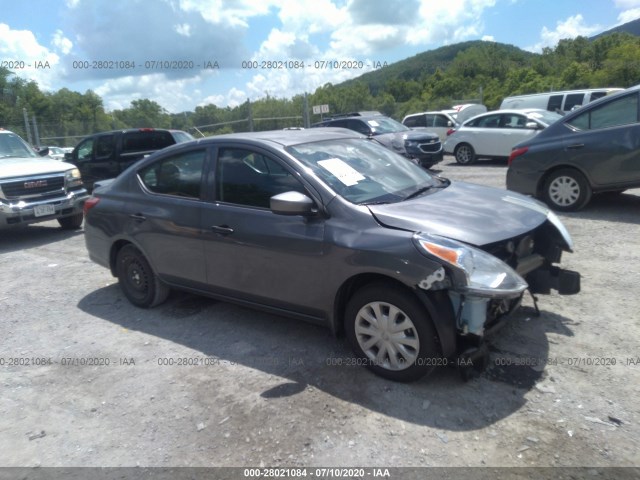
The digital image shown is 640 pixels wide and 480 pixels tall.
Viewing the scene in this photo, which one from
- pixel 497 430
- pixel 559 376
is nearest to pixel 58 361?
pixel 497 430

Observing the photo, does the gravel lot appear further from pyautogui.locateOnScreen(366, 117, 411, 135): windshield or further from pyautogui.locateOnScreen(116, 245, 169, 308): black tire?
pyautogui.locateOnScreen(366, 117, 411, 135): windshield

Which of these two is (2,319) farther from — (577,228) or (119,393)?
(577,228)

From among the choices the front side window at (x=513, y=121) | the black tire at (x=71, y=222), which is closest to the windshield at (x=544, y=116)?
the front side window at (x=513, y=121)

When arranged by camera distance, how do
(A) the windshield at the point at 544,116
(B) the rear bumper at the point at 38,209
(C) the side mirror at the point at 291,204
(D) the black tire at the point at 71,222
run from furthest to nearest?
(A) the windshield at the point at 544,116
(D) the black tire at the point at 71,222
(B) the rear bumper at the point at 38,209
(C) the side mirror at the point at 291,204

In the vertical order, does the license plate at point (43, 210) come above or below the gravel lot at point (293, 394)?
above

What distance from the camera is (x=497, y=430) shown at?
298cm

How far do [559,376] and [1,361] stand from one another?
4406mm

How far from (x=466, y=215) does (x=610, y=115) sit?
196 inches

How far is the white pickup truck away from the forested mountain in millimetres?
12870

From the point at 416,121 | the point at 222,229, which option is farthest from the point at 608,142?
the point at 416,121

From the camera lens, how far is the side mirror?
3580 mm

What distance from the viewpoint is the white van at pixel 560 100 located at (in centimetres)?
1658

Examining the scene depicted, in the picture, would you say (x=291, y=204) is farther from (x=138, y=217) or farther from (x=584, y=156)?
(x=584, y=156)

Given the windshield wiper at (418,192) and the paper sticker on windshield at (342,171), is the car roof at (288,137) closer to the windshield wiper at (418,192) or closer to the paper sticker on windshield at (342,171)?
the paper sticker on windshield at (342,171)
